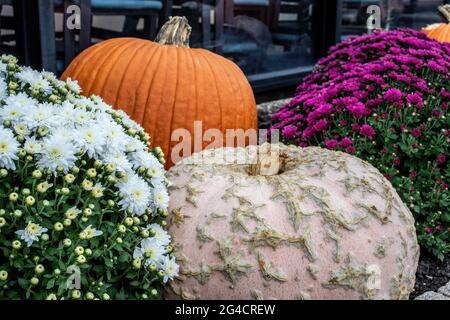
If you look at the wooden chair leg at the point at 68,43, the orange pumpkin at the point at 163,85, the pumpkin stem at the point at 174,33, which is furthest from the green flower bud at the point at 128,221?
the wooden chair leg at the point at 68,43

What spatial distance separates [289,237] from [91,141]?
0.73 meters

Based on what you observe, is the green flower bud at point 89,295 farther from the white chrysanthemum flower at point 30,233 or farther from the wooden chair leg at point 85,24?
the wooden chair leg at point 85,24

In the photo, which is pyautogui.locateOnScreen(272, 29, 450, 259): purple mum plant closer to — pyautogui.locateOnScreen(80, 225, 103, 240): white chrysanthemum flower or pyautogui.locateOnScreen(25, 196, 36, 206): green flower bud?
pyautogui.locateOnScreen(80, 225, 103, 240): white chrysanthemum flower

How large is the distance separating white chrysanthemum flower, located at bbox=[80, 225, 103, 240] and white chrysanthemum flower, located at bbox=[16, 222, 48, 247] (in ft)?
0.41

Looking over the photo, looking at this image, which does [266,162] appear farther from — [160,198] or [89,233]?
[89,233]

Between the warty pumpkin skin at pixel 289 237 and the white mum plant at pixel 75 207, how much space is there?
12 centimetres

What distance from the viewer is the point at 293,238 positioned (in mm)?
2080

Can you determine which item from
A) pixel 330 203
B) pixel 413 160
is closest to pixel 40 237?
pixel 330 203

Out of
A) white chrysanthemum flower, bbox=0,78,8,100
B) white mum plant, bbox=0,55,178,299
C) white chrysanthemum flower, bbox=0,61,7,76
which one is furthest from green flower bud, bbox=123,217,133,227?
white chrysanthemum flower, bbox=0,61,7,76

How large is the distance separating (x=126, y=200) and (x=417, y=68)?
207cm

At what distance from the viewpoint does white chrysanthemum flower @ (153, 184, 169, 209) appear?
6.91 feet

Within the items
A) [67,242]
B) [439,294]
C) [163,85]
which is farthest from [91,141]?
[439,294]

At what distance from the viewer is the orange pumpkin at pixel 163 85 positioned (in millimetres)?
3104

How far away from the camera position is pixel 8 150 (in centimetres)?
184
